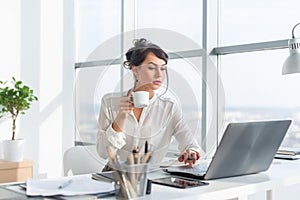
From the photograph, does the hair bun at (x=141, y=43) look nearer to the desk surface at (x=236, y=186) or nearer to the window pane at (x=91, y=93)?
the window pane at (x=91, y=93)

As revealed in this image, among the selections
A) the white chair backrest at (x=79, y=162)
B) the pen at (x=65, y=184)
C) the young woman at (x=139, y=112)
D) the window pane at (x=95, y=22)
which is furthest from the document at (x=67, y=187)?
the window pane at (x=95, y=22)

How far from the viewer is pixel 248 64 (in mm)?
3133

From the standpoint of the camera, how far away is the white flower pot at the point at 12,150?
361cm

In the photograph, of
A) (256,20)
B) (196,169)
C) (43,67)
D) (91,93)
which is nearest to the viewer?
(91,93)

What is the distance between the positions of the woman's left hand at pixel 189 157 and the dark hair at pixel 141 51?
420 mm

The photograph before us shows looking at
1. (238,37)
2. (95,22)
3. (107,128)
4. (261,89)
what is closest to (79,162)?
(107,128)

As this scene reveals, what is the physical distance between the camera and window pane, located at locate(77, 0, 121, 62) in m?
3.83

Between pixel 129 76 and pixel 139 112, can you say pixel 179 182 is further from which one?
pixel 129 76

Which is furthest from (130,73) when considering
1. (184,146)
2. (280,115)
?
(280,115)

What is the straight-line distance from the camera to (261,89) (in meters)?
3.04

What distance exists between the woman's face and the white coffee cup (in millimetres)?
24

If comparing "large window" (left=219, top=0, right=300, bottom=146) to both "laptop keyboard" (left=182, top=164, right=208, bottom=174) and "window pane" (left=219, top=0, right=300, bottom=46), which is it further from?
"laptop keyboard" (left=182, top=164, right=208, bottom=174)

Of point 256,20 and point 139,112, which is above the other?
point 256,20

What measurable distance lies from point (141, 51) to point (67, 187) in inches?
18.0
